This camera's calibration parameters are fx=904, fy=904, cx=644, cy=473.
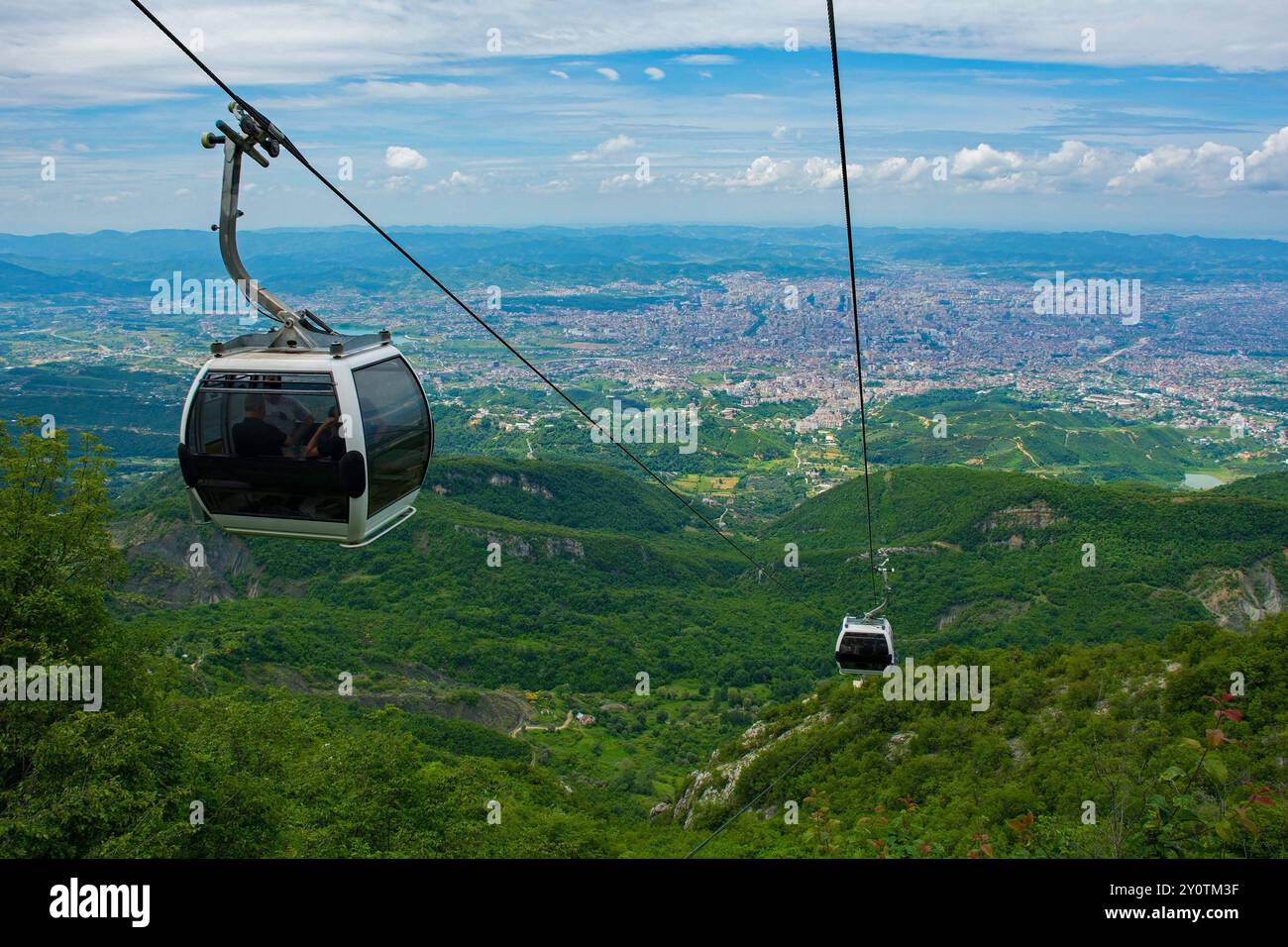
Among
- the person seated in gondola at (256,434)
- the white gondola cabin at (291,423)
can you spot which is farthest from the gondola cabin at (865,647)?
the person seated in gondola at (256,434)

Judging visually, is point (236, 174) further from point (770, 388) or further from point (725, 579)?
point (770, 388)

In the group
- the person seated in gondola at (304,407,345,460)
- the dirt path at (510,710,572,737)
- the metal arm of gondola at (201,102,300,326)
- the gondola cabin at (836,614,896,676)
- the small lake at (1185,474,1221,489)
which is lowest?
the dirt path at (510,710,572,737)

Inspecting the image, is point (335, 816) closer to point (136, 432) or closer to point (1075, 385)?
point (136, 432)

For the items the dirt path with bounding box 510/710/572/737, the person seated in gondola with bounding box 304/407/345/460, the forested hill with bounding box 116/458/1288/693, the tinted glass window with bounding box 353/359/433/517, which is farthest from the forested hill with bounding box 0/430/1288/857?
the person seated in gondola with bounding box 304/407/345/460

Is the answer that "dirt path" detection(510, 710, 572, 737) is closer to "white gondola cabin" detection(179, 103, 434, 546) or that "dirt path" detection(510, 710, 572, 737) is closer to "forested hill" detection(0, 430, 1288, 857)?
"forested hill" detection(0, 430, 1288, 857)

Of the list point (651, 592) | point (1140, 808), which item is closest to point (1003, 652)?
point (1140, 808)

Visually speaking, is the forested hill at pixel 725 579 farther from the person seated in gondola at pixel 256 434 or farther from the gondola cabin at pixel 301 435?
the person seated in gondola at pixel 256 434

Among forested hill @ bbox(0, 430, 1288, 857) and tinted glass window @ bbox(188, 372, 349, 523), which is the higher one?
tinted glass window @ bbox(188, 372, 349, 523)
